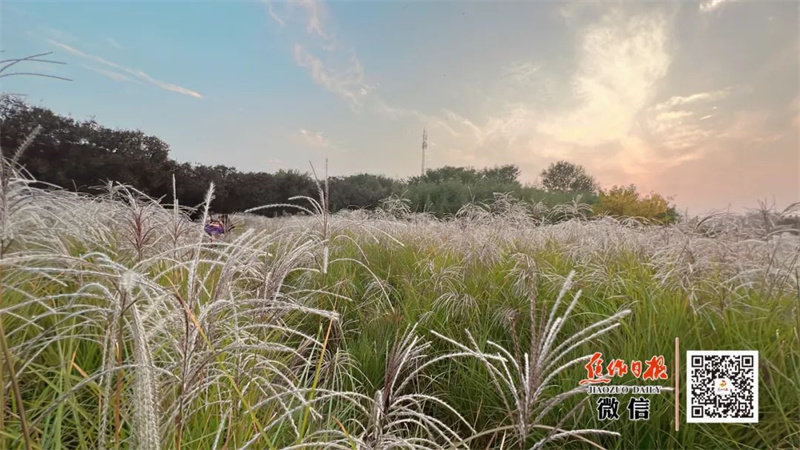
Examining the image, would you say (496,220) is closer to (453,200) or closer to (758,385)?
(758,385)

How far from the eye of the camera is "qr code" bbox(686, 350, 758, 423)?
1.77 meters

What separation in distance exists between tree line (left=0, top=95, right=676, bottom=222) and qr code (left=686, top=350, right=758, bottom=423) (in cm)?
461

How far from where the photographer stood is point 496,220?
16.4ft

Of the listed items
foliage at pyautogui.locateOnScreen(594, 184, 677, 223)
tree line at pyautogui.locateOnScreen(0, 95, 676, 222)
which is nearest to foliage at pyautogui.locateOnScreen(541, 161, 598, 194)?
tree line at pyautogui.locateOnScreen(0, 95, 676, 222)

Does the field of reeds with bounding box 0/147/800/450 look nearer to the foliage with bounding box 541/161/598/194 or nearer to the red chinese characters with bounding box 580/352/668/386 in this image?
the red chinese characters with bounding box 580/352/668/386

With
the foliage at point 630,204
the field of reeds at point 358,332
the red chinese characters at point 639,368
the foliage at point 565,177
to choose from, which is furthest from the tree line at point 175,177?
the foliage at point 565,177

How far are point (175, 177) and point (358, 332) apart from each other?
6.35m

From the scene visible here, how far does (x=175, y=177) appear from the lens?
7398mm

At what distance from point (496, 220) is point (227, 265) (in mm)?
4441

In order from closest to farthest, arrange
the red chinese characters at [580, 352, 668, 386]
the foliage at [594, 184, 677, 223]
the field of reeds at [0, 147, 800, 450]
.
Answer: the field of reeds at [0, 147, 800, 450] < the red chinese characters at [580, 352, 668, 386] < the foliage at [594, 184, 677, 223]

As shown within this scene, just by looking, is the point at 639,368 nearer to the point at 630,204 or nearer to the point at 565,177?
the point at 630,204

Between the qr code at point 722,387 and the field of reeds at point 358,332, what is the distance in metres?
0.05

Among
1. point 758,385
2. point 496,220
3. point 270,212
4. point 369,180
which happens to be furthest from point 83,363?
point 369,180

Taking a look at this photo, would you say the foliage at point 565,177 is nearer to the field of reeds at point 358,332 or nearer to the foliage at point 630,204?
the foliage at point 630,204
